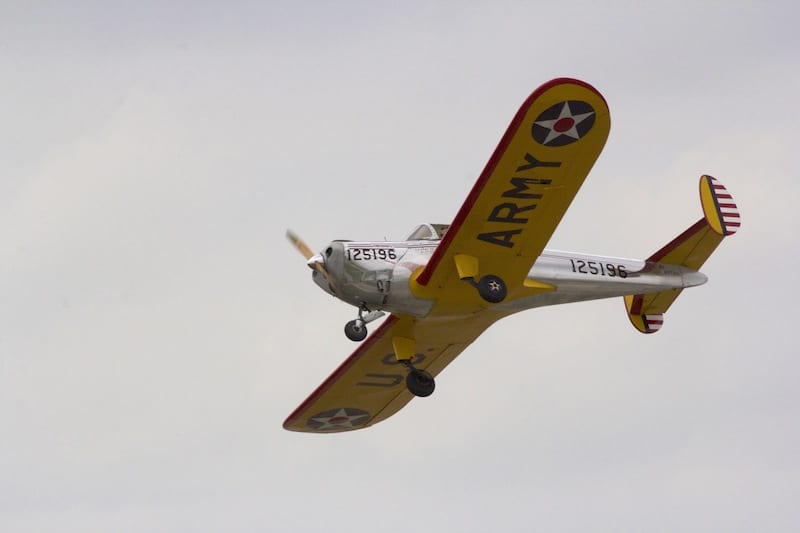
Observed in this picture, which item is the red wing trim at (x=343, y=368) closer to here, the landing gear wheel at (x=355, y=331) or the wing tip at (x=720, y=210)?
the landing gear wheel at (x=355, y=331)

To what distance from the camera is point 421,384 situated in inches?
1048

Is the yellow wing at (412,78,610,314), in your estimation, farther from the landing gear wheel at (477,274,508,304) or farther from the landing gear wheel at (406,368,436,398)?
the landing gear wheel at (406,368,436,398)

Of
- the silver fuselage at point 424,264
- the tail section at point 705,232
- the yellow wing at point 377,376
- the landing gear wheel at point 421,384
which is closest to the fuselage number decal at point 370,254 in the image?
the silver fuselage at point 424,264

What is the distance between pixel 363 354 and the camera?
28891mm

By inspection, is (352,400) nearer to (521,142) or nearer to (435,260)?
(435,260)

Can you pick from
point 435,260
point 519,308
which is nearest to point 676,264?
point 519,308

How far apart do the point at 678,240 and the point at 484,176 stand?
209 inches

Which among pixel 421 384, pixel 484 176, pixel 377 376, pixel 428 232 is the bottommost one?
pixel 421 384

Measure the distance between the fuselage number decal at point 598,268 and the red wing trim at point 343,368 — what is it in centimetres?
330

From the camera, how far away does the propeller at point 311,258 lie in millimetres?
25570

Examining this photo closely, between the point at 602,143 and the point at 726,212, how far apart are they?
16.5 ft

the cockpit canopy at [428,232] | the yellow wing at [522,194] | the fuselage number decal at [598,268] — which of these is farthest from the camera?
the fuselage number decal at [598,268]

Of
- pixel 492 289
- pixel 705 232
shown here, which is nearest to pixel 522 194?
pixel 492 289

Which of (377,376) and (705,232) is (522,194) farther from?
(377,376)
